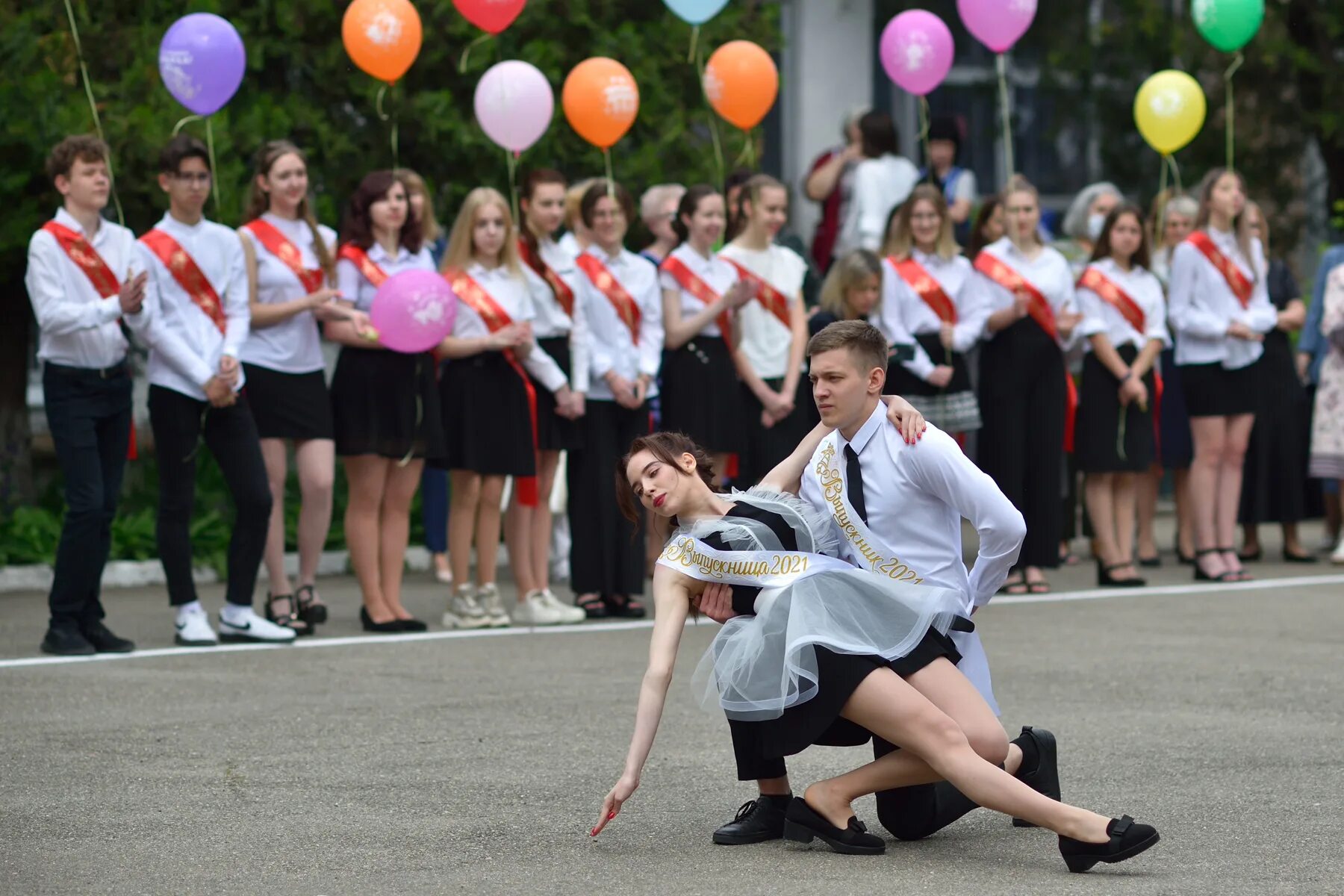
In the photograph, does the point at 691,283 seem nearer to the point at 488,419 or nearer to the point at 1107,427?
the point at 488,419

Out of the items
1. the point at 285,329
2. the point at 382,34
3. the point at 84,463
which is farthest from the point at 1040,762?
the point at 382,34

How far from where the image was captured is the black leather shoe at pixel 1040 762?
17.3 ft

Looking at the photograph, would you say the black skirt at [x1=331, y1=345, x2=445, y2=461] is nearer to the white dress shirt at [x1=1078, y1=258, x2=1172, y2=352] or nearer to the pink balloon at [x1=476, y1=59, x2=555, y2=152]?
the pink balloon at [x1=476, y1=59, x2=555, y2=152]

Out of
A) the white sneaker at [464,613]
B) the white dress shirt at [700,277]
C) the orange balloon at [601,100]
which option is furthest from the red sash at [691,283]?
the white sneaker at [464,613]

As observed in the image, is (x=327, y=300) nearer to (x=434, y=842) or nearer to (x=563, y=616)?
(x=563, y=616)

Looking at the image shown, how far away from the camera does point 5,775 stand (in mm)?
6004

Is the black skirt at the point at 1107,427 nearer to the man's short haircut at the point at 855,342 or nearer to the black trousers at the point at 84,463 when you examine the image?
the black trousers at the point at 84,463

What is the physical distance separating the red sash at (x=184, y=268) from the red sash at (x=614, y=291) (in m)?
1.92

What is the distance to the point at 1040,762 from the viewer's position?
17.4ft

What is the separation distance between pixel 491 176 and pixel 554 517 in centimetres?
215

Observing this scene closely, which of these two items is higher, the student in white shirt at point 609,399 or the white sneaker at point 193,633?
the student in white shirt at point 609,399

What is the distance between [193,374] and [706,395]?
8.77 feet

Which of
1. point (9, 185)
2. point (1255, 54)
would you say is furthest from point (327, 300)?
point (1255, 54)

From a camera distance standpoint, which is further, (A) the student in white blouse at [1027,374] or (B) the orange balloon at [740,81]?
(B) the orange balloon at [740,81]
